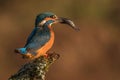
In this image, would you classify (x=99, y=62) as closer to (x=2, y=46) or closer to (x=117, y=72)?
(x=117, y=72)

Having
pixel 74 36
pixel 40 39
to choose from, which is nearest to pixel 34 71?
pixel 40 39

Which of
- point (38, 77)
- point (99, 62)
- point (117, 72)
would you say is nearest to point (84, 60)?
point (99, 62)

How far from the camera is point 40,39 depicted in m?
6.46

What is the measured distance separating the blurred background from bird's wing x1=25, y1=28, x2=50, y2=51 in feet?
25.6

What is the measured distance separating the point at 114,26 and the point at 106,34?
0.51m

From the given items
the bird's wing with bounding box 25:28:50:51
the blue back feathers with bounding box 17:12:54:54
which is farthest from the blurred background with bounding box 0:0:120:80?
the bird's wing with bounding box 25:28:50:51

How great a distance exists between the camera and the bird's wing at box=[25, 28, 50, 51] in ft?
20.4

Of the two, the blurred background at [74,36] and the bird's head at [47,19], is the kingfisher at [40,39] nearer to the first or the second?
the bird's head at [47,19]

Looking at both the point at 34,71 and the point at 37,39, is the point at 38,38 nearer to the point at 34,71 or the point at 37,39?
the point at 37,39

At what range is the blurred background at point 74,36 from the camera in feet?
51.1

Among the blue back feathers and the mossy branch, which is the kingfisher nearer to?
the blue back feathers

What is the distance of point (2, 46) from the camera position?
1664 centimetres

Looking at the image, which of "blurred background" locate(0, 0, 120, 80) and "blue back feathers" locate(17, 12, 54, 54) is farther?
"blurred background" locate(0, 0, 120, 80)

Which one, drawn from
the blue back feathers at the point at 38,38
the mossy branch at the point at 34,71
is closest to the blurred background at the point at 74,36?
the blue back feathers at the point at 38,38
